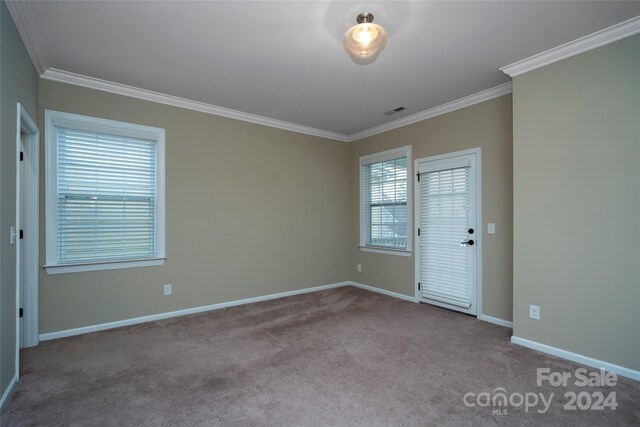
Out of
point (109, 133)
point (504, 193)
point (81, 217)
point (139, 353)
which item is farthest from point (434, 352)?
point (109, 133)

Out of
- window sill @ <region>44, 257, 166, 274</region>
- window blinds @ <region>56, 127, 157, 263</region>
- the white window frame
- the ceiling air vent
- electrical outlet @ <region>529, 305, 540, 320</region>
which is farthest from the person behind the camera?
the white window frame

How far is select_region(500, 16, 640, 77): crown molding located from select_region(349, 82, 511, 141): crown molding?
46 centimetres

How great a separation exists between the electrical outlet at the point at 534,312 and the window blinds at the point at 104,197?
411 centimetres

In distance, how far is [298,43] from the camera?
2619mm

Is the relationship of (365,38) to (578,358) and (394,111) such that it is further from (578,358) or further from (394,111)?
(578,358)

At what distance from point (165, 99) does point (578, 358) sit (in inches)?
195

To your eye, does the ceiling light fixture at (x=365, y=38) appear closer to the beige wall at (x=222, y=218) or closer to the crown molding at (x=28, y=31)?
the crown molding at (x=28, y=31)

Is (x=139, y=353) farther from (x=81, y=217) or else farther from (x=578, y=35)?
(x=578, y=35)

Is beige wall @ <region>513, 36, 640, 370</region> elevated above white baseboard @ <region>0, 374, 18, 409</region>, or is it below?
above

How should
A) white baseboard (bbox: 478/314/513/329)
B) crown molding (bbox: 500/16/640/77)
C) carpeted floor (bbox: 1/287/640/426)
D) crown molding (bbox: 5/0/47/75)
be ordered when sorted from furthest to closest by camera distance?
white baseboard (bbox: 478/314/513/329) < crown molding (bbox: 500/16/640/77) < crown molding (bbox: 5/0/47/75) < carpeted floor (bbox: 1/287/640/426)

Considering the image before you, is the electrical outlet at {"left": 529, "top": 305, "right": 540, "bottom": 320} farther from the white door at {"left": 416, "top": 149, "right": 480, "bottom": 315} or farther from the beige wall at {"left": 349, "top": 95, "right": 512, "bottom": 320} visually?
the white door at {"left": 416, "top": 149, "right": 480, "bottom": 315}

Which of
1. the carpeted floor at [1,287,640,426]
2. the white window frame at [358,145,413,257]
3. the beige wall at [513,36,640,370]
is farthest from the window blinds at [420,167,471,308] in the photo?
the beige wall at [513,36,640,370]

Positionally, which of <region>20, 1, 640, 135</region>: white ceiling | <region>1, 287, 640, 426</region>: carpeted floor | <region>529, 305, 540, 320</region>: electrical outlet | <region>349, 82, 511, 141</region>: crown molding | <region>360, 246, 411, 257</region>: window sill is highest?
<region>20, 1, 640, 135</region>: white ceiling

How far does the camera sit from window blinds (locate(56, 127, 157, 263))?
3256mm
